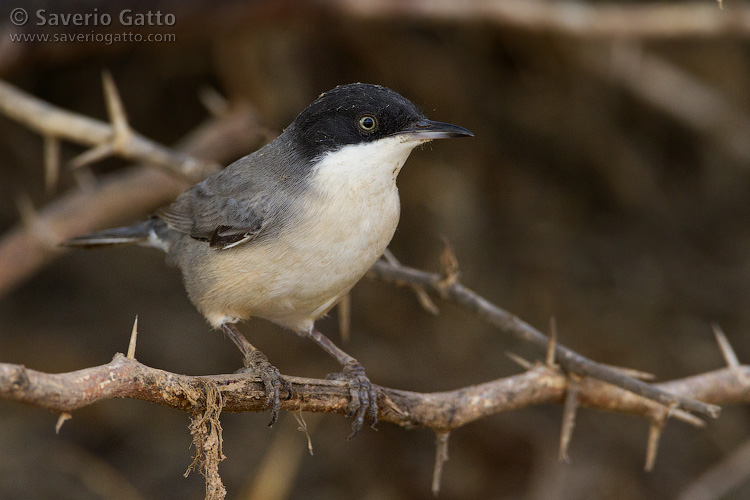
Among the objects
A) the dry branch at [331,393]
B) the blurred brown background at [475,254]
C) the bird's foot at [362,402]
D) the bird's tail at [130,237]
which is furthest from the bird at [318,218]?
the blurred brown background at [475,254]

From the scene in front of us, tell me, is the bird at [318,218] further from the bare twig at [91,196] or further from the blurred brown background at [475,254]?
the blurred brown background at [475,254]

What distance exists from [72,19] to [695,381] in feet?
14.7

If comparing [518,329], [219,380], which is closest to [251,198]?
[219,380]

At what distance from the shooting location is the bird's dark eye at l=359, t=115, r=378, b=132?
3.42 metres

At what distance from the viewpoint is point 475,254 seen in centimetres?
711

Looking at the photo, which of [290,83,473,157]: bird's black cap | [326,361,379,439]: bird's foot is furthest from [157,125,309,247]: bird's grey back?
[326,361,379,439]: bird's foot

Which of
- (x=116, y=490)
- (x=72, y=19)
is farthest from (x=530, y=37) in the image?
(x=116, y=490)

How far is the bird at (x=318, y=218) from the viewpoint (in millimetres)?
3336

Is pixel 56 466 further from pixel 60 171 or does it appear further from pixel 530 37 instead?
pixel 530 37

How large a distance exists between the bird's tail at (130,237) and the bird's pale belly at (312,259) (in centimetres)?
115

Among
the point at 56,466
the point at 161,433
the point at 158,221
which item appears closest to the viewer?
the point at 158,221

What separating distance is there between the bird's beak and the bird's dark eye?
4.9 inches

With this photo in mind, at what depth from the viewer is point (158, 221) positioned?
4.61 m

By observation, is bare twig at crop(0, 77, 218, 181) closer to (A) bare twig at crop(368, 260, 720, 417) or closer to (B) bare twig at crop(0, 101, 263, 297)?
(B) bare twig at crop(0, 101, 263, 297)
